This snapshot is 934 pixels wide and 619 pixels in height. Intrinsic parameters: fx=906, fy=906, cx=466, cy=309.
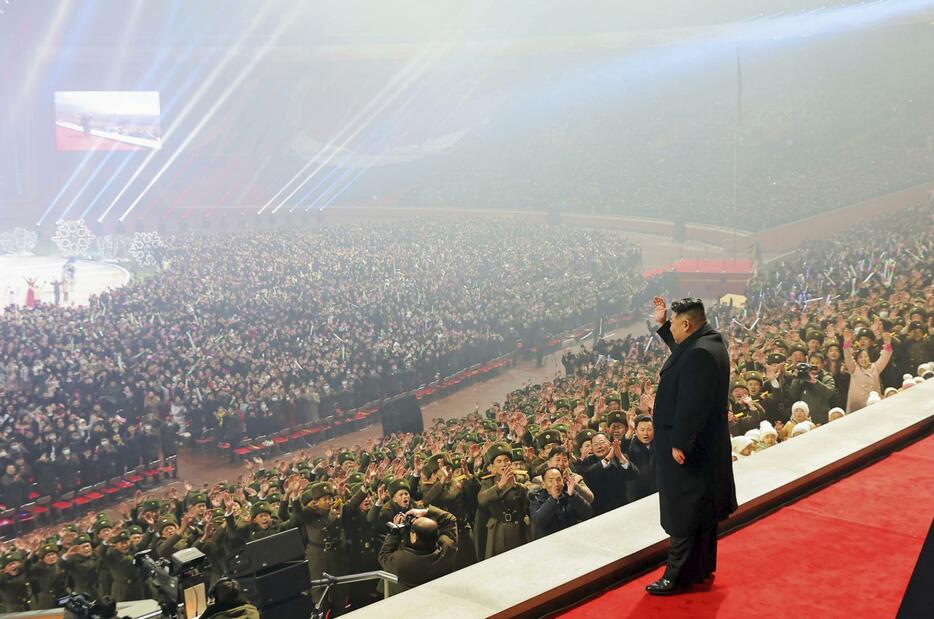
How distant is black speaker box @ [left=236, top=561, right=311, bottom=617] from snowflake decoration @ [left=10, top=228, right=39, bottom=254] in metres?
46.6

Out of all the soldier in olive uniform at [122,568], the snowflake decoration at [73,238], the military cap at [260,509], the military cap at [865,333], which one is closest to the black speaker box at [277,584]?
the military cap at [260,509]

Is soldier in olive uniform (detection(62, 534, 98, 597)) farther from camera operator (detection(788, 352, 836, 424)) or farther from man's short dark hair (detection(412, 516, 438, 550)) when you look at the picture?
camera operator (detection(788, 352, 836, 424))

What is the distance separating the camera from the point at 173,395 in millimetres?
16688

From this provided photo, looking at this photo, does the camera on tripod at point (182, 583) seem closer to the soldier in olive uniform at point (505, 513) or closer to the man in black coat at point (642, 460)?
the soldier in olive uniform at point (505, 513)

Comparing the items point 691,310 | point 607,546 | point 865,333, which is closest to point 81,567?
point 607,546

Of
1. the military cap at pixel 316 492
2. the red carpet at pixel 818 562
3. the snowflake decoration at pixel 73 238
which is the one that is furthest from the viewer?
the snowflake decoration at pixel 73 238

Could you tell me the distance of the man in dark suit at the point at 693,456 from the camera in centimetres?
348

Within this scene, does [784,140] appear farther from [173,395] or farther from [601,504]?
[601,504]

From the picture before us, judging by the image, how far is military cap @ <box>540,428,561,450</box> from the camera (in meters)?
7.12

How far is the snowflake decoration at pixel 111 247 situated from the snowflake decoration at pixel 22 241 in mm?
3756

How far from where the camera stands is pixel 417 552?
4.47 metres

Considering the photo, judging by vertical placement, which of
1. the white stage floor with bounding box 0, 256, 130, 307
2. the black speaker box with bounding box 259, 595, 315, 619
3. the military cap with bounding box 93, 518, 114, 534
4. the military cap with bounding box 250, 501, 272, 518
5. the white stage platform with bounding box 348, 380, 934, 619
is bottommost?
the military cap with bounding box 93, 518, 114, 534

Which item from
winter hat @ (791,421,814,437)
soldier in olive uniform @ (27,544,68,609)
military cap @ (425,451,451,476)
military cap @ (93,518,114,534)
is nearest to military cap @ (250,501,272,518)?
military cap @ (425,451,451,476)

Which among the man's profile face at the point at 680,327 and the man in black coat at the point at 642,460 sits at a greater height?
the man's profile face at the point at 680,327
